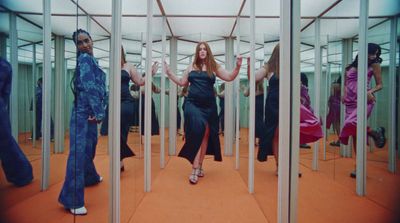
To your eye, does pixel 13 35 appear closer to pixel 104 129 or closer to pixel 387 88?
pixel 104 129

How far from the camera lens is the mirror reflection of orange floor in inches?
36.9

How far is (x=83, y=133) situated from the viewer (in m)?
1.15

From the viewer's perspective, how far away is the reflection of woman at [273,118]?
4.58ft

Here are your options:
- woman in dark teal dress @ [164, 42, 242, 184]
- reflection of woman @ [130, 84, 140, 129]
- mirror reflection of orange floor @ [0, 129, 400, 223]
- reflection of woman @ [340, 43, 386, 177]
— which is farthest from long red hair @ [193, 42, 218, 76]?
reflection of woman @ [340, 43, 386, 177]

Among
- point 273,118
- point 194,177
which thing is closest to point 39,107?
point 273,118

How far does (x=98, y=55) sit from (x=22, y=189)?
72cm

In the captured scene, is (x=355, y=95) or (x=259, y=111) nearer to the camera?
(x=355, y=95)

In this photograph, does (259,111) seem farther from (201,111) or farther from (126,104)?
(126,104)

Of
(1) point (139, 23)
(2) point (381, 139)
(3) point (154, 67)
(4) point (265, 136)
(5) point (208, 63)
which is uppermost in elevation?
(1) point (139, 23)

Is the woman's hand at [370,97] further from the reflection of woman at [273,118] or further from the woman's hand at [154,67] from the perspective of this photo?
the woman's hand at [154,67]

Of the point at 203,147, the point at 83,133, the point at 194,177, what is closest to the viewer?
the point at 83,133

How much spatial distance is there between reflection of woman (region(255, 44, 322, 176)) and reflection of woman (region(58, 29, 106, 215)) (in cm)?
117

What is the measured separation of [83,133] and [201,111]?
1973mm

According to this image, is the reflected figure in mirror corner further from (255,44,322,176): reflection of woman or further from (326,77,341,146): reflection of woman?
(326,77,341,146): reflection of woman
